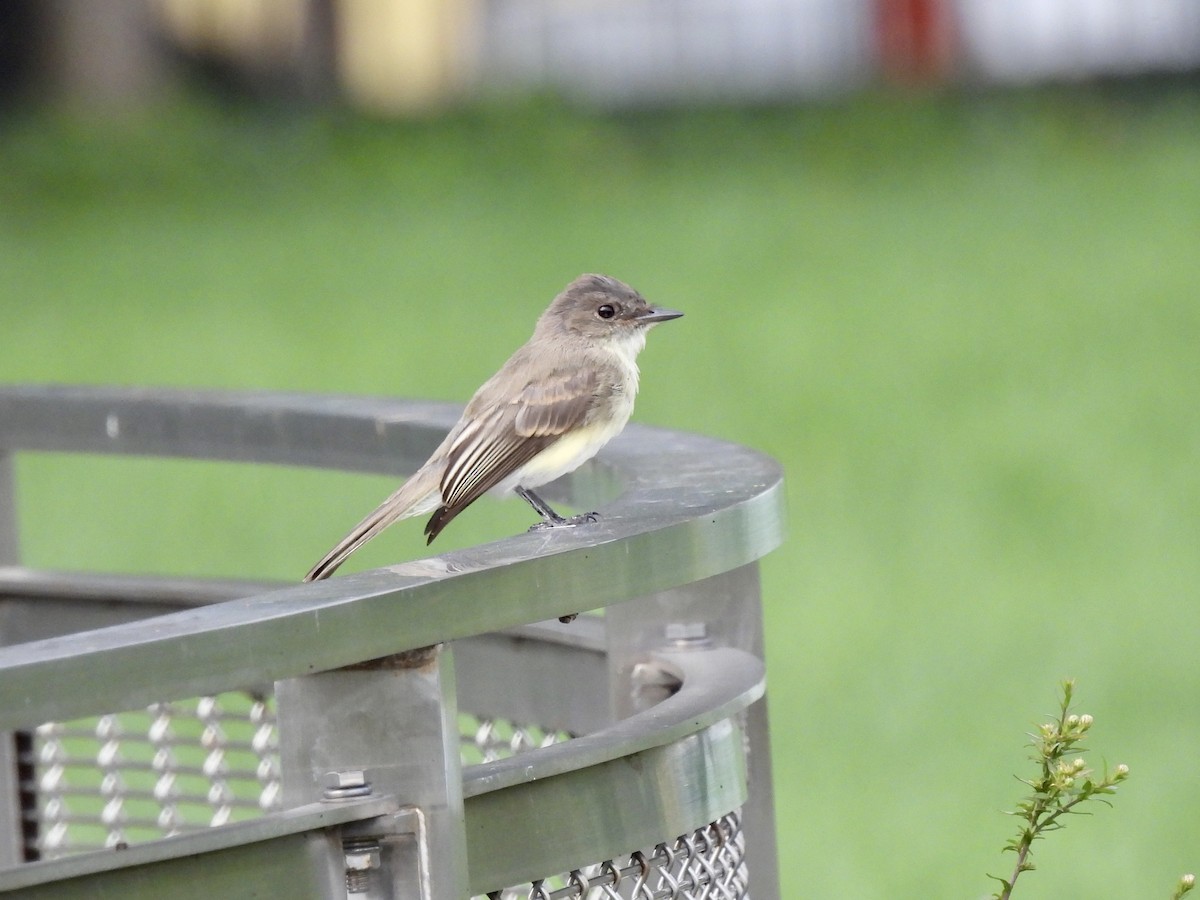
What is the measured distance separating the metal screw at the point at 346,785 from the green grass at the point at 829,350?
401 centimetres

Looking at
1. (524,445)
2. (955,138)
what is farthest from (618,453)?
(955,138)

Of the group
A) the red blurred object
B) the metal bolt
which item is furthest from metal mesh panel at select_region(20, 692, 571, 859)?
the red blurred object

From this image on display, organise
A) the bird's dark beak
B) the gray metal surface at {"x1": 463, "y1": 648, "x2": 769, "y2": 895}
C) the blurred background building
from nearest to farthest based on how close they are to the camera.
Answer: the gray metal surface at {"x1": 463, "y1": 648, "x2": 769, "y2": 895}, the bird's dark beak, the blurred background building

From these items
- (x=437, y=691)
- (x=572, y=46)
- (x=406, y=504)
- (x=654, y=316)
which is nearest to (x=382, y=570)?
(x=437, y=691)

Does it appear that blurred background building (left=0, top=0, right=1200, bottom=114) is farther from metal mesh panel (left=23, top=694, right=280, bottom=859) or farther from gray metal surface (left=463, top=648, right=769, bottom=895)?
gray metal surface (left=463, top=648, right=769, bottom=895)

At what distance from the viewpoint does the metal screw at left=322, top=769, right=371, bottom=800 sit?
185 centimetres

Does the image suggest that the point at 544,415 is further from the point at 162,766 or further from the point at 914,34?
the point at 914,34

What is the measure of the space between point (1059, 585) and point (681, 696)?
616 cm

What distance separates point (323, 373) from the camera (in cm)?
1164

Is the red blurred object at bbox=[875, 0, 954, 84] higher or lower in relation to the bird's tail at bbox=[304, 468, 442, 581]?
higher

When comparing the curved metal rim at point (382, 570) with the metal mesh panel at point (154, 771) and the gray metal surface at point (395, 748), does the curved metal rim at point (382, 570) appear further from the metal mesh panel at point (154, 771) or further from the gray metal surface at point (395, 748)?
the metal mesh panel at point (154, 771)

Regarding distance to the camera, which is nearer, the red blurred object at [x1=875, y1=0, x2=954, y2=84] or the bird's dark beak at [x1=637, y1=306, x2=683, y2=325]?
the bird's dark beak at [x1=637, y1=306, x2=683, y2=325]

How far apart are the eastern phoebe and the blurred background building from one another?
1528 centimetres

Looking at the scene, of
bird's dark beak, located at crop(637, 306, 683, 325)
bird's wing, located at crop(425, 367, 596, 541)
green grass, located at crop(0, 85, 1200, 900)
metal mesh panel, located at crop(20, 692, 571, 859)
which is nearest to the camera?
metal mesh panel, located at crop(20, 692, 571, 859)
